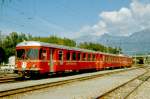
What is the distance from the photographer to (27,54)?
90.0 feet

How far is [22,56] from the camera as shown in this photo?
90.6 ft

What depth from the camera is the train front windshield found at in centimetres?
2690

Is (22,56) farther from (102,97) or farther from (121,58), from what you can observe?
(121,58)

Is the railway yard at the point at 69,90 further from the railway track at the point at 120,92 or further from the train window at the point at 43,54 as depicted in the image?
the train window at the point at 43,54

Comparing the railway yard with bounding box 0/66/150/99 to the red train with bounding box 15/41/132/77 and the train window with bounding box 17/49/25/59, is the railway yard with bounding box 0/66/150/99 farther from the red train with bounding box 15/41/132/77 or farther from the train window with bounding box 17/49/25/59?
the train window with bounding box 17/49/25/59

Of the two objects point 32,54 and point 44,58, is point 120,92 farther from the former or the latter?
point 32,54

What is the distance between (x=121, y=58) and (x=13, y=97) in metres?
54.4

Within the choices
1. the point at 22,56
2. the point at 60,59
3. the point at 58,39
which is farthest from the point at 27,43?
the point at 58,39

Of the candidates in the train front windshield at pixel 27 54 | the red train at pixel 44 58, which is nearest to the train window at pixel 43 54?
the red train at pixel 44 58

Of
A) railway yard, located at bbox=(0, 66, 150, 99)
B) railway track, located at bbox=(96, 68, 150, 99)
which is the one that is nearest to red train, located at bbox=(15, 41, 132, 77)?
railway yard, located at bbox=(0, 66, 150, 99)

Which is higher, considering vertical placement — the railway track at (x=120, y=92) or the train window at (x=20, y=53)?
the train window at (x=20, y=53)

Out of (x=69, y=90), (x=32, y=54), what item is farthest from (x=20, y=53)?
(x=69, y=90)

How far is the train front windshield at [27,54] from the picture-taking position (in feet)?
88.3

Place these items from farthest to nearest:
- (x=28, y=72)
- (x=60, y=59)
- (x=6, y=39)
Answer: (x=6, y=39), (x=60, y=59), (x=28, y=72)
